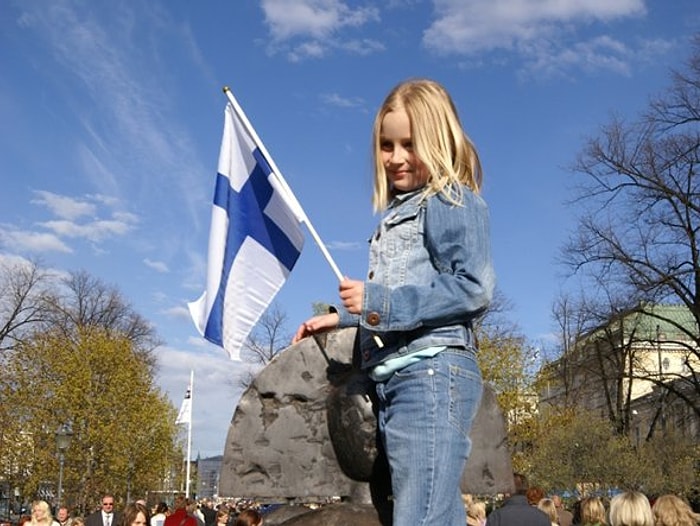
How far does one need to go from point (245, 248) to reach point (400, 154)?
75.7 inches

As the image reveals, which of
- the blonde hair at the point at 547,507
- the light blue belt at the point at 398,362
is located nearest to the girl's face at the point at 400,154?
the light blue belt at the point at 398,362

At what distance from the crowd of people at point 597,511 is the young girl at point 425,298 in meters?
1.65

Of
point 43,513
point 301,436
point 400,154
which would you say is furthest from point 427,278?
point 43,513

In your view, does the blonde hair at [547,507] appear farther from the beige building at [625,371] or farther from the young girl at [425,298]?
the beige building at [625,371]

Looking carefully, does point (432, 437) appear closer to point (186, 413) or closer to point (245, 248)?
point (245, 248)

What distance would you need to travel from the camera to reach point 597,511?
711 centimetres

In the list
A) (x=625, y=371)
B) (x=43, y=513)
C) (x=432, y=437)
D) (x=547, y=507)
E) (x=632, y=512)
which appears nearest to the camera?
(x=432, y=437)

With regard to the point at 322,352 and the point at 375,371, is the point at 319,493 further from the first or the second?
A: the point at 375,371

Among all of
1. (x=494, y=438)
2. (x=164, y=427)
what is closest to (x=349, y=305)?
(x=494, y=438)

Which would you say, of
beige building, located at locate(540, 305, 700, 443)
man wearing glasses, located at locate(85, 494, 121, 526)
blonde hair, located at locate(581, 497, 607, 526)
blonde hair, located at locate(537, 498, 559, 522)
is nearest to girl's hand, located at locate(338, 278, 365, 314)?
blonde hair, located at locate(581, 497, 607, 526)

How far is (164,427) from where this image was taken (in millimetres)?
39750

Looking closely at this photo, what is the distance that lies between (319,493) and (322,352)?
0.49 metres

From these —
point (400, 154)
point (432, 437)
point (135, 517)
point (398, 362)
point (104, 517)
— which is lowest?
point (104, 517)

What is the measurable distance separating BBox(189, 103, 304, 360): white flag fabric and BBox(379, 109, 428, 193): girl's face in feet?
5.41
